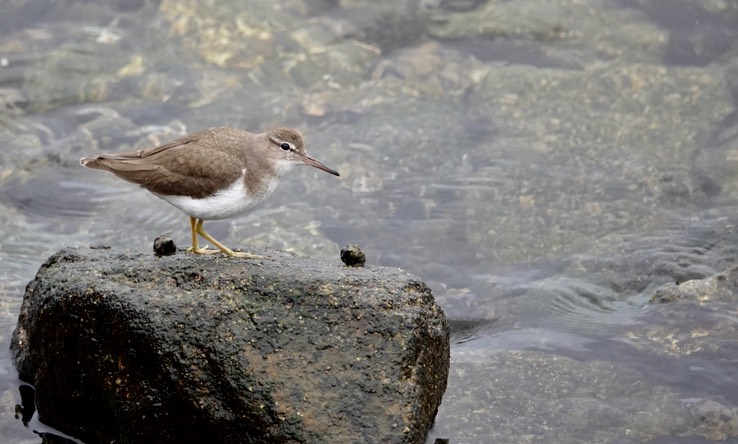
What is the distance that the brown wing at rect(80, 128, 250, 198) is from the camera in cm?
576

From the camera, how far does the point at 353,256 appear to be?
17.9ft

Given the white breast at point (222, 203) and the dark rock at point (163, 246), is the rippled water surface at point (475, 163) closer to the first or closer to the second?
the dark rock at point (163, 246)

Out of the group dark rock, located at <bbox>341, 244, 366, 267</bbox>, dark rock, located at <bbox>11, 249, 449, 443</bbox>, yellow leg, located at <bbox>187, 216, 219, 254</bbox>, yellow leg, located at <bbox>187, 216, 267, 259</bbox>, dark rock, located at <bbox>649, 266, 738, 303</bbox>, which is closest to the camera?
dark rock, located at <bbox>11, 249, 449, 443</bbox>

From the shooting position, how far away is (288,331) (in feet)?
15.5

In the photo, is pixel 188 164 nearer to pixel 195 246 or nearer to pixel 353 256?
pixel 195 246

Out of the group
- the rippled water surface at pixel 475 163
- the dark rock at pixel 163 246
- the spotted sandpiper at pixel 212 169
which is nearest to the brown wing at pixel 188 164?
the spotted sandpiper at pixel 212 169

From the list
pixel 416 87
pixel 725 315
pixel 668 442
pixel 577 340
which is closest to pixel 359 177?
pixel 416 87

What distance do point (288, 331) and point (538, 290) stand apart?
13.3ft

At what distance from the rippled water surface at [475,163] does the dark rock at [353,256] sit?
4.00 ft

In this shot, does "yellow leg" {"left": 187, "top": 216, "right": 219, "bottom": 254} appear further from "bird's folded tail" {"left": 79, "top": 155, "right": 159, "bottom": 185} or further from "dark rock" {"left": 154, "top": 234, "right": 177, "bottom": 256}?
"bird's folded tail" {"left": 79, "top": 155, "right": 159, "bottom": 185}

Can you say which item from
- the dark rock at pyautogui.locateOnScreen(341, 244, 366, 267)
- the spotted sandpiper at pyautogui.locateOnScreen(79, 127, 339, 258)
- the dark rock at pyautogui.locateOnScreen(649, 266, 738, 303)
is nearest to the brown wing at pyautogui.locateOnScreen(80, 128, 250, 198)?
the spotted sandpiper at pyautogui.locateOnScreen(79, 127, 339, 258)

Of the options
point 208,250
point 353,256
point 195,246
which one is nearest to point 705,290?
point 353,256

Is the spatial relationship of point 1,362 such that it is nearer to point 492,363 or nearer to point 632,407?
point 492,363

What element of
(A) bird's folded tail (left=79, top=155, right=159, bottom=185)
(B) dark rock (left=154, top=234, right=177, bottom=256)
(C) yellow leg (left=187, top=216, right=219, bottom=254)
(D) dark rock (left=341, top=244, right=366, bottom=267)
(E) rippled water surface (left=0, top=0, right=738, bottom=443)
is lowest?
(E) rippled water surface (left=0, top=0, right=738, bottom=443)
